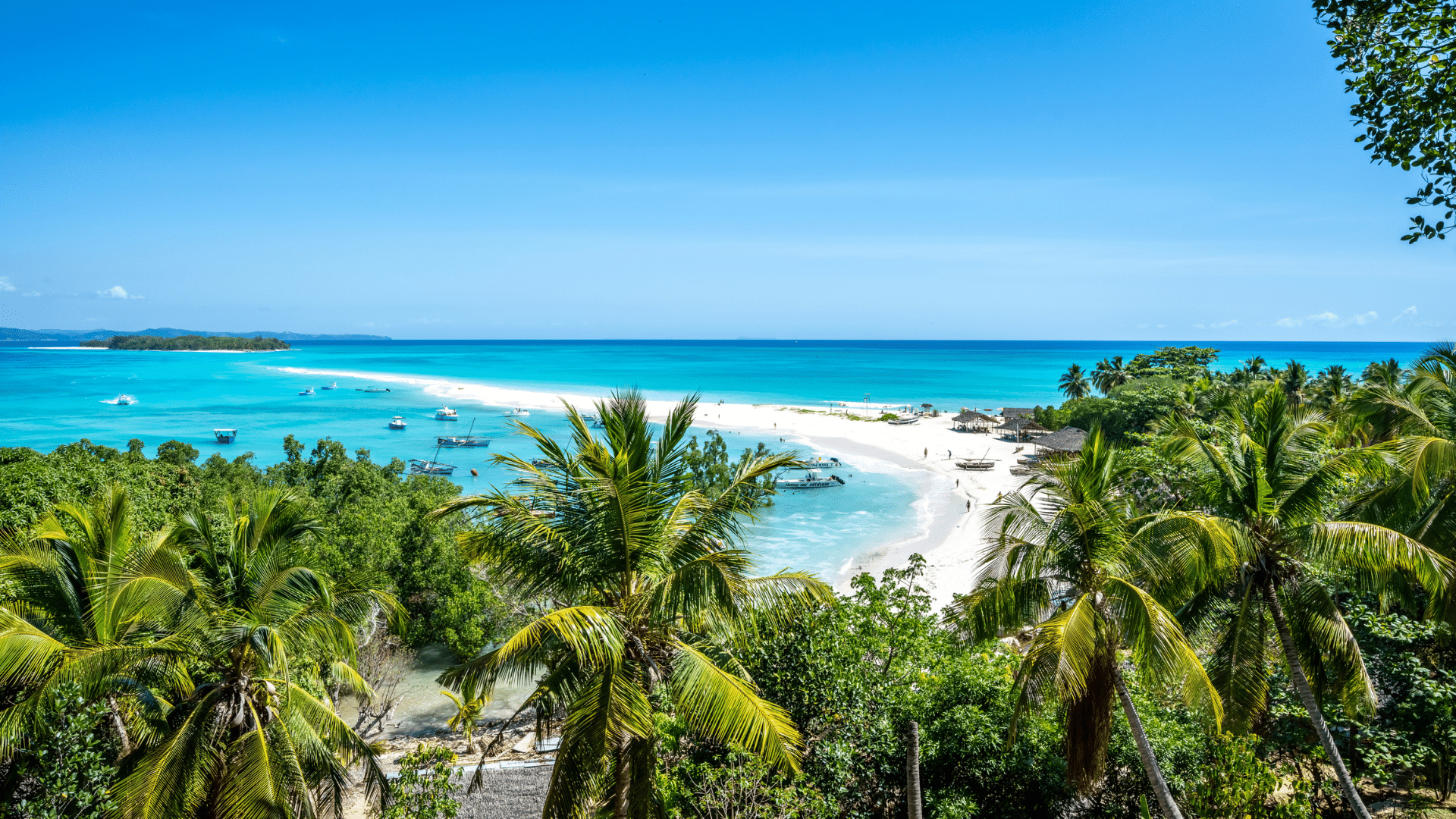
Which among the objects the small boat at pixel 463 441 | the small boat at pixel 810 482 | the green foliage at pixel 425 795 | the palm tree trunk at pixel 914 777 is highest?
the palm tree trunk at pixel 914 777

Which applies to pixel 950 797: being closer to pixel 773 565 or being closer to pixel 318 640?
pixel 318 640

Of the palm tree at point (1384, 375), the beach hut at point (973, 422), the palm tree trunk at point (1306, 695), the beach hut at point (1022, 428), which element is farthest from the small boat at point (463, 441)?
the palm tree trunk at point (1306, 695)

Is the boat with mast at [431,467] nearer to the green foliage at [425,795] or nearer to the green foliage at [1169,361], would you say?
the green foliage at [425,795]

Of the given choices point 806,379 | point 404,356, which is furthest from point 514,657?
point 404,356

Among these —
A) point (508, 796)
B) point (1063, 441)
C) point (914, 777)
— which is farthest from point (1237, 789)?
point (1063, 441)

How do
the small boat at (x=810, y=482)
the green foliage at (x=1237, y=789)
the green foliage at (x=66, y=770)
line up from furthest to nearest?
the small boat at (x=810, y=482) → the green foliage at (x=1237, y=789) → the green foliage at (x=66, y=770)

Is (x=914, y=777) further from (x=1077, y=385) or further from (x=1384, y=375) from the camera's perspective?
(x=1077, y=385)
